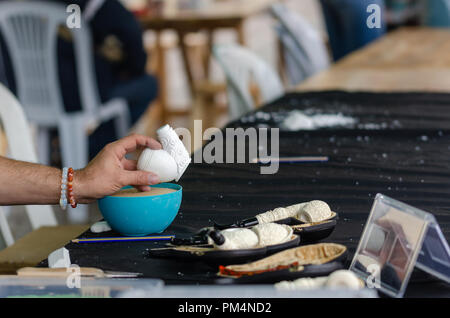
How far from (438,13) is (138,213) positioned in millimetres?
4849

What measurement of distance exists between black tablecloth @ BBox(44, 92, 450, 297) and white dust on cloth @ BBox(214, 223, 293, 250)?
0.04 m

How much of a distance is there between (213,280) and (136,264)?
0.42ft

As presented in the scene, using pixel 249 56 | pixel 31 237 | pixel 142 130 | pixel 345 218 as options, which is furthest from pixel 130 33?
pixel 345 218

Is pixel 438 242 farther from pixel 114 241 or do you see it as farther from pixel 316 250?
pixel 114 241

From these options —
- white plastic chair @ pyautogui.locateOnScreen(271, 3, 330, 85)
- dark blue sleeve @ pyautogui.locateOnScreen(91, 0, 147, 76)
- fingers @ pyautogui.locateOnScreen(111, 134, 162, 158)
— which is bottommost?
fingers @ pyautogui.locateOnScreen(111, 134, 162, 158)

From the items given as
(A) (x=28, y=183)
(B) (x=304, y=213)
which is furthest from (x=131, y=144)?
(B) (x=304, y=213)

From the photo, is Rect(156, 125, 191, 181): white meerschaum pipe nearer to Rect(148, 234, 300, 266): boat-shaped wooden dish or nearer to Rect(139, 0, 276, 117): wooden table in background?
Rect(148, 234, 300, 266): boat-shaped wooden dish

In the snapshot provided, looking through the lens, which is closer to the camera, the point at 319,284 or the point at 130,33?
the point at 319,284

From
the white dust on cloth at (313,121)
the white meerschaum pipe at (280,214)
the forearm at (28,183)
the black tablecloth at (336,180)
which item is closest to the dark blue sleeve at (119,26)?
the black tablecloth at (336,180)

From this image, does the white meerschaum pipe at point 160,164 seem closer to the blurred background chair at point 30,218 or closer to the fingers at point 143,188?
the fingers at point 143,188

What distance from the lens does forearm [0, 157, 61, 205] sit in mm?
1034

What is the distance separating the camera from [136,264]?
2.82 feet

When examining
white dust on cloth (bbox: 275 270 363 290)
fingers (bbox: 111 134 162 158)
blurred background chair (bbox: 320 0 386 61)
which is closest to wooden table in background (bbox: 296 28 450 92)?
blurred background chair (bbox: 320 0 386 61)
